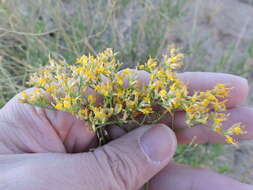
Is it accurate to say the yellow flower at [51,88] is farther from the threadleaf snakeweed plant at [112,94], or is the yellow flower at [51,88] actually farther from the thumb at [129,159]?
the thumb at [129,159]

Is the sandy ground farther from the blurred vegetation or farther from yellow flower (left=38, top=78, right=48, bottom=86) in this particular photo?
yellow flower (left=38, top=78, right=48, bottom=86)

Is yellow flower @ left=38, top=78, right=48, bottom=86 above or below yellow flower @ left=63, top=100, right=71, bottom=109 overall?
above

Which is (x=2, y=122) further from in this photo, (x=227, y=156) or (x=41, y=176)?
(x=227, y=156)

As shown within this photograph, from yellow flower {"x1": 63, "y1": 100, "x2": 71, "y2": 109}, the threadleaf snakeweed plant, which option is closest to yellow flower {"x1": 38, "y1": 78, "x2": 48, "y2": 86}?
the threadleaf snakeweed plant

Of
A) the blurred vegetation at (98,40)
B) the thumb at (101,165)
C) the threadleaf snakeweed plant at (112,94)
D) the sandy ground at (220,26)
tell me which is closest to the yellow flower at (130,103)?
the threadleaf snakeweed plant at (112,94)

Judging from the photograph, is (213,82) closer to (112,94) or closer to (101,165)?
(112,94)

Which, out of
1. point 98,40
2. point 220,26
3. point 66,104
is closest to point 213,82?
point 66,104
